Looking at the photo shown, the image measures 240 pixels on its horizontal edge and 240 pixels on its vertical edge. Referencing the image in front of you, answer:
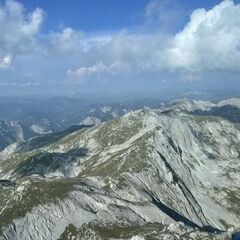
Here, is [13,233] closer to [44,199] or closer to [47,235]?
[47,235]

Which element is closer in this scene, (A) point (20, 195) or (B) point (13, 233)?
(B) point (13, 233)

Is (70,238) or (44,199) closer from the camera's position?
(70,238)

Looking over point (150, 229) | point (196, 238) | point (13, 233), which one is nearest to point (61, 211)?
point (13, 233)

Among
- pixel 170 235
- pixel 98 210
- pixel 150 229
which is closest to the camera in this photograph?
pixel 170 235

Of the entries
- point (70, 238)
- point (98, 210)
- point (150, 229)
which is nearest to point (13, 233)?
point (70, 238)

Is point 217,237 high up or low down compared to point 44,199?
down

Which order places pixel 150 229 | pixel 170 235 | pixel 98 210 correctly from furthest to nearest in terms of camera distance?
1. pixel 98 210
2. pixel 150 229
3. pixel 170 235

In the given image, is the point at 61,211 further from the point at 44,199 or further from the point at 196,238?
the point at 196,238

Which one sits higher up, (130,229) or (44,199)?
(44,199)
